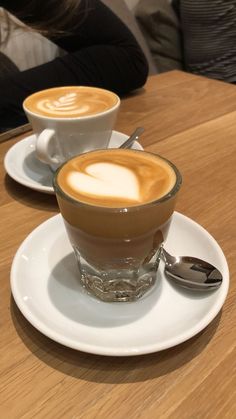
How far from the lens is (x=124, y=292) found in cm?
47

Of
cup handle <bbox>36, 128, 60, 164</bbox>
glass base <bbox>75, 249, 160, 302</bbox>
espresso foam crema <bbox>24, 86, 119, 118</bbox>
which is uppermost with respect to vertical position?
espresso foam crema <bbox>24, 86, 119, 118</bbox>

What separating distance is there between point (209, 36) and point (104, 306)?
167 centimetres

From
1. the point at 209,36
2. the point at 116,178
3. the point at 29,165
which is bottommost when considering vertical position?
the point at 209,36

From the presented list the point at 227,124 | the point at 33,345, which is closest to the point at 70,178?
the point at 33,345

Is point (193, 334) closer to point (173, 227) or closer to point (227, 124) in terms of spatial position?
point (173, 227)

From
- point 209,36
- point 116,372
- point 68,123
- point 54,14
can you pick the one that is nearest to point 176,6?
point 209,36

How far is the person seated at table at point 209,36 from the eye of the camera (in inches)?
71.5

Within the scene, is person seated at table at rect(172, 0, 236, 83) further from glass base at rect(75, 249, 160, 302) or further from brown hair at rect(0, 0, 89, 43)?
glass base at rect(75, 249, 160, 302)

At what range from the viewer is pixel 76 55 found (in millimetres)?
1094

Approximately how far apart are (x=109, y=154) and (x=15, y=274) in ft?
0.53

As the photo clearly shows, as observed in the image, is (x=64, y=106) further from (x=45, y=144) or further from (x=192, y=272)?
(x=192, y=272)

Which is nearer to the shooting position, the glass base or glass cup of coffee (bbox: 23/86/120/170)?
the glass base

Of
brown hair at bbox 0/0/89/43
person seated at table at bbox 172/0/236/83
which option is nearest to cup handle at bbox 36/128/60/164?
brown hair at bbox 0/0/89/43

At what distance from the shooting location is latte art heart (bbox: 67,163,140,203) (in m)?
0.44
